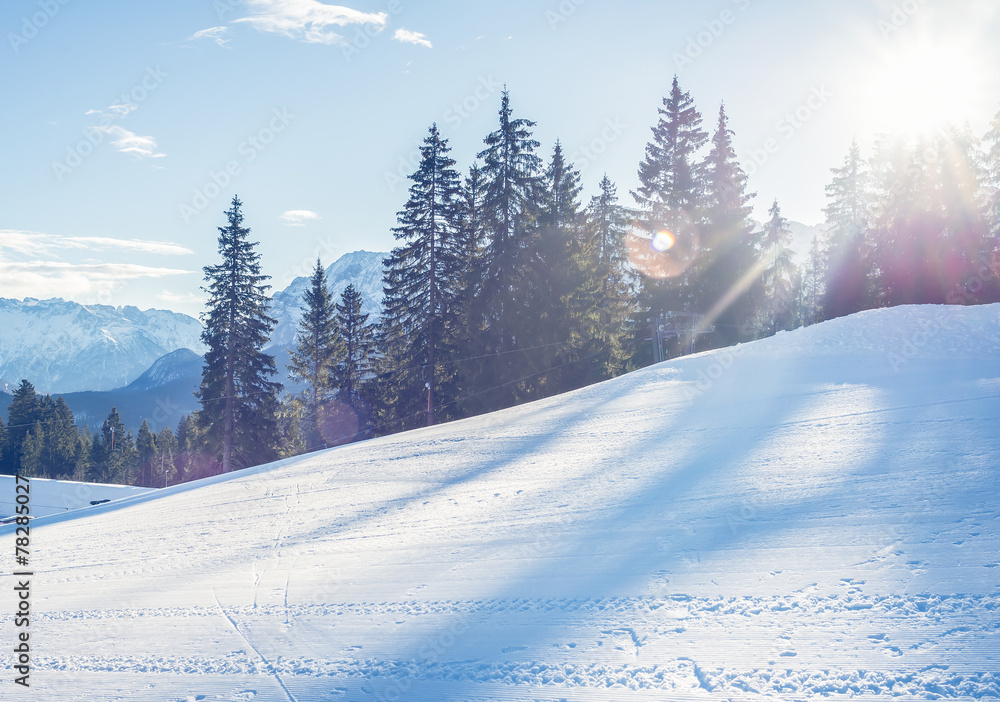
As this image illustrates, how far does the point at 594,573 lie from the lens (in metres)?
5.48

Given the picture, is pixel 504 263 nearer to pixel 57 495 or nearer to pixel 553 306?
pixel 553 306

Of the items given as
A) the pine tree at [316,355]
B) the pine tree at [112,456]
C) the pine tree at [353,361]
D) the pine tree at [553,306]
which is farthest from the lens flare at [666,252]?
the pine tree at [112,456]

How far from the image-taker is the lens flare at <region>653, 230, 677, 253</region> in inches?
1287

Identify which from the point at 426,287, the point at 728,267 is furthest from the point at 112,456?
the point at 728,267

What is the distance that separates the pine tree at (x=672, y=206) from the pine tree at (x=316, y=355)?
58.6ft

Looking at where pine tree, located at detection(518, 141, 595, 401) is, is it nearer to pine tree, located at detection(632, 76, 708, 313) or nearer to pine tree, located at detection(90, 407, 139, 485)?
pine tree, located at detection(632, 76, 708, 313)

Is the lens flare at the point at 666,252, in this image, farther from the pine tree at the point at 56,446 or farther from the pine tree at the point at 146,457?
the pine tree at the point at 146,457

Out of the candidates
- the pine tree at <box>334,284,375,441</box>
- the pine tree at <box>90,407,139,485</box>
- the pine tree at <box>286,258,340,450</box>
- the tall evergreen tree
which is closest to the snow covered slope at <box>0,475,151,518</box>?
the pine tree at <box>334,284,375,441</box>

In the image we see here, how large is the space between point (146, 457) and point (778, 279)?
72905mm

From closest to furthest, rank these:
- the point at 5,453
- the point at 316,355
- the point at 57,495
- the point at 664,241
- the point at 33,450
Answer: the point at 57,495
the point at 664,241
the point at 316,355
the point at 33,450
the point at 5,453

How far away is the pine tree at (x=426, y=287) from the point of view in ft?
90.9

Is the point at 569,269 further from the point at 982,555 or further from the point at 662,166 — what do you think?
the point at 982,555

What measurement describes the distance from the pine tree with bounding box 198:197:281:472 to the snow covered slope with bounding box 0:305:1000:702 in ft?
58.3

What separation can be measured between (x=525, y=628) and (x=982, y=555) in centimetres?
347
